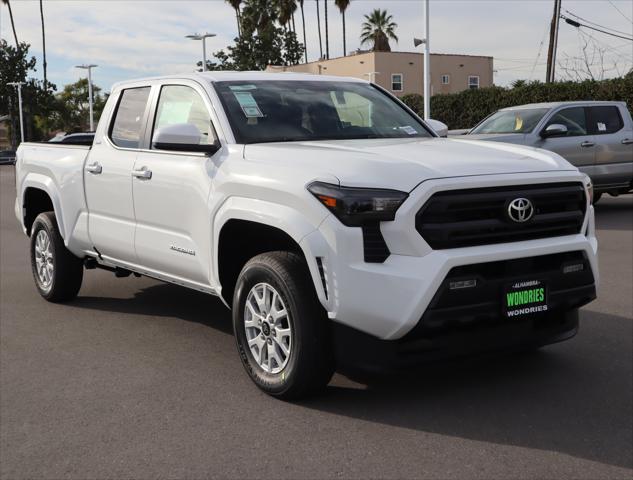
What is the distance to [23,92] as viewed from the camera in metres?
71.0

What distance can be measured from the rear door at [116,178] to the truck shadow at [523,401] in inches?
88.2

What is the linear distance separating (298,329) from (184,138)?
1552 millimetres

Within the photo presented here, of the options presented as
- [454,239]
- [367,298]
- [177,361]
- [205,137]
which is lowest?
[177,361]

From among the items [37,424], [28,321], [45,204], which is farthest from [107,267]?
[37,424]

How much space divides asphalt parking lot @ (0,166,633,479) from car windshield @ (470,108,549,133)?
762 centimetres

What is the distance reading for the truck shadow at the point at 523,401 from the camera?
13.5ft

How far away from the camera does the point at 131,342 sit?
6.13m

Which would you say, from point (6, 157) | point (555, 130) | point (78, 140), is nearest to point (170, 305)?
point (78, 140)

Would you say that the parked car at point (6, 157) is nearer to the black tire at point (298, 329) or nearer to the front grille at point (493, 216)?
the black tire at point (298, 329)

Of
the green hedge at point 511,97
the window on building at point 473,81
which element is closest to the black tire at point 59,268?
the green hedge at point 511,97

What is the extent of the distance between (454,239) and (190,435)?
166cm

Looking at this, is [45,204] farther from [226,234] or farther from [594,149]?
[594,149]

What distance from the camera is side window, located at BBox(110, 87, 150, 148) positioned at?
6.32 m

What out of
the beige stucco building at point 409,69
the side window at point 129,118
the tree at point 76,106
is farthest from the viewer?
the tree at point 76,106
